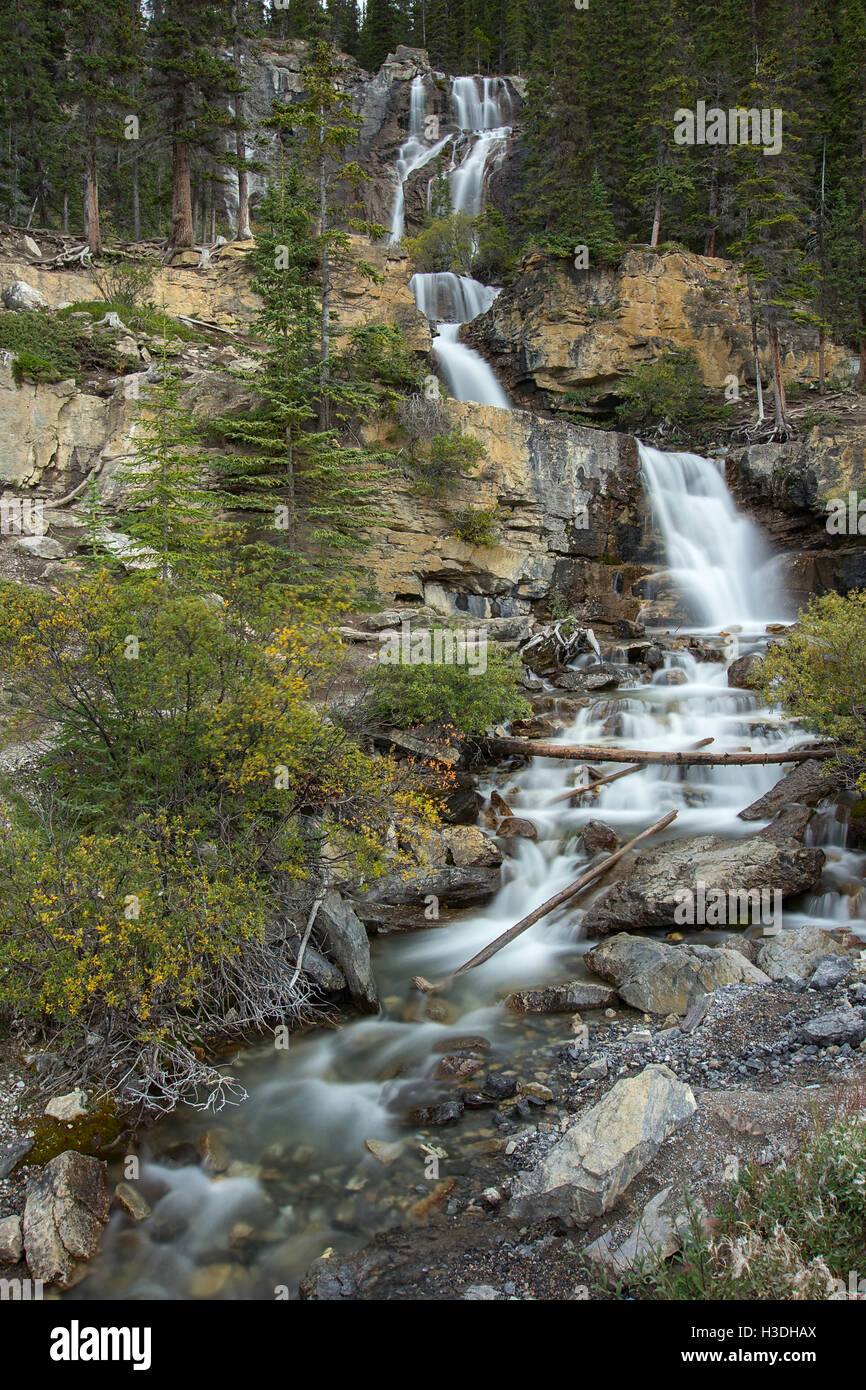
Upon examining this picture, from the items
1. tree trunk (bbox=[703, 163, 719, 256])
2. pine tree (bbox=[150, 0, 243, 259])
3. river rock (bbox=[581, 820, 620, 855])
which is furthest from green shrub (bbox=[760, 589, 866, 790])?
tree trunk (bbox=[703, 163, 719, 256])

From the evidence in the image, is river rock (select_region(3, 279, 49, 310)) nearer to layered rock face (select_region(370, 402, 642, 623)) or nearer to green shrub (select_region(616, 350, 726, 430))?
layered rock face (select_region(370, 402, 642, 623))

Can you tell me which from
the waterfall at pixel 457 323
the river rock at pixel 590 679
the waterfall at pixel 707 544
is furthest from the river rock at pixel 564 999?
the waterfall at pixel 457 323

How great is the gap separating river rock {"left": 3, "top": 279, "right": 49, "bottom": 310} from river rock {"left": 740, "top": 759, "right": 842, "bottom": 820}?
23.1 metres

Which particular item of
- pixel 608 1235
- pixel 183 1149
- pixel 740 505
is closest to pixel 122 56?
pixel 740 505

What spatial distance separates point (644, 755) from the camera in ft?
47.1

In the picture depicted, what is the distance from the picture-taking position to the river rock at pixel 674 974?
851 cm

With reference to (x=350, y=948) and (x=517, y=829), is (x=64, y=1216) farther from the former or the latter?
(x=517, y=829)

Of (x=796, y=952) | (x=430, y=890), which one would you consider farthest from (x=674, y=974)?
(x=430, y=890)

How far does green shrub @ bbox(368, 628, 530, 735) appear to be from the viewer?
44.8 ft

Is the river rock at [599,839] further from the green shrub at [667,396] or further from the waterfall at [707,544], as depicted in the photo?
the green shrub at [667,396]

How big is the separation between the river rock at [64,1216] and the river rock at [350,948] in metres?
3.32

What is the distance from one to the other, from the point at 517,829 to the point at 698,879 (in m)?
3.50
